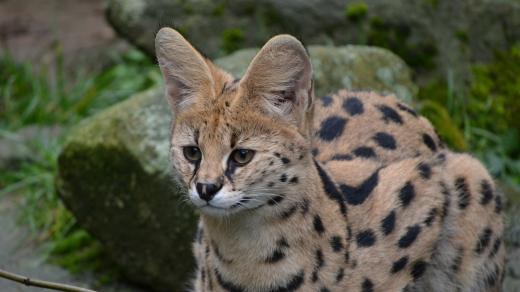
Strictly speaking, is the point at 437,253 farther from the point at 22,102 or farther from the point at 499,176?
the point at 22,102

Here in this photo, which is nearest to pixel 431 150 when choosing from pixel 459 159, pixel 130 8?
pixel 459 159

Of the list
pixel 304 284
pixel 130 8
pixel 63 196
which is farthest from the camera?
pixel 130 8

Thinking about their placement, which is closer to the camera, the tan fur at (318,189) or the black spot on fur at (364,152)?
the tan fur at (318,189)

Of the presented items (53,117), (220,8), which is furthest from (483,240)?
(53,117)

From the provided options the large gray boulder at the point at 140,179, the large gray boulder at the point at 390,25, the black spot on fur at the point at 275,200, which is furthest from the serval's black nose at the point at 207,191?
the large gray boulder at the point at 390,25

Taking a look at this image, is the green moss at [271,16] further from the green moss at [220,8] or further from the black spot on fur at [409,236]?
the black spot on fur at [409,236]

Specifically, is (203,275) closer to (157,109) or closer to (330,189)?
(330,189)
